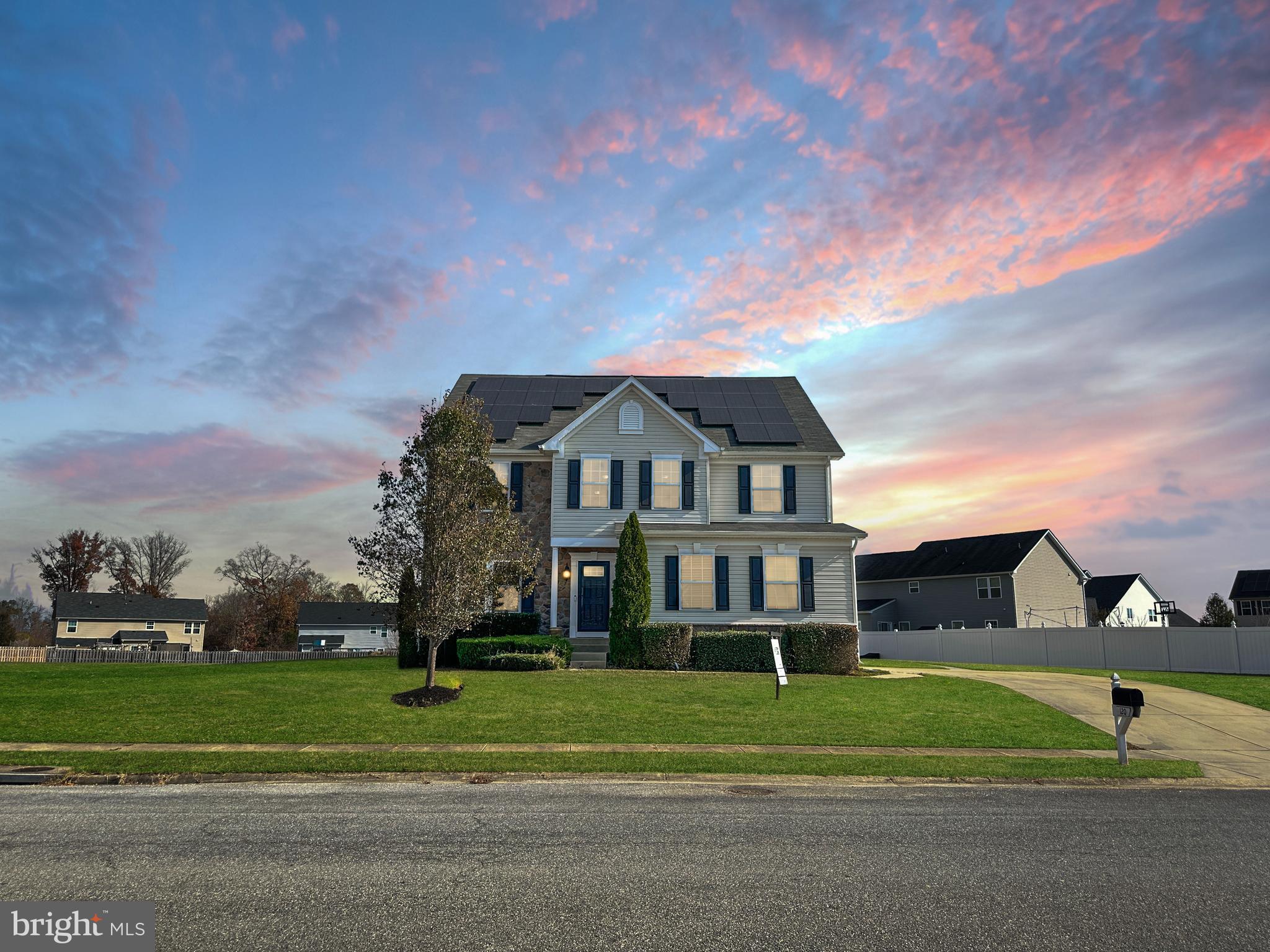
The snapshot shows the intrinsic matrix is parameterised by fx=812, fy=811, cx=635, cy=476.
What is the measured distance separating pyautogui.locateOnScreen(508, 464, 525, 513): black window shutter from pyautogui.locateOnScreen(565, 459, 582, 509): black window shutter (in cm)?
190

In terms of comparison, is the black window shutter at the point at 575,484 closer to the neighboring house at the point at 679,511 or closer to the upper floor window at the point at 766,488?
the neighboring house at the point at 679,511

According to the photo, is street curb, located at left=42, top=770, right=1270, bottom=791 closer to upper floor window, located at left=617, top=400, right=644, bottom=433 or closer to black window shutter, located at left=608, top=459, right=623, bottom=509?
black window shutter, located at left=608, top=459, right=623, bottom=509

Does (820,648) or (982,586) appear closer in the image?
(820,648)

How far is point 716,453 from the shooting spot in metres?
31.8

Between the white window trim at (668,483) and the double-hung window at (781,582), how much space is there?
Result: 3924mm

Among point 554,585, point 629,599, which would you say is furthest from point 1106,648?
point 554,585

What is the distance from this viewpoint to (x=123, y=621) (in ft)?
255

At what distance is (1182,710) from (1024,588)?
1426 inches

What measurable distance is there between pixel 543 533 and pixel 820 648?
1164 centimetres

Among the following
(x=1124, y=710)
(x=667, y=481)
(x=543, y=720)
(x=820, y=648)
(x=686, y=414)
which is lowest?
(x=543, y=720)

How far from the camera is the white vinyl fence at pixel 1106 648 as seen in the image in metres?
30.9

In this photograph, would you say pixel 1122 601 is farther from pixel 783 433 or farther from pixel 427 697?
pixel 427 697

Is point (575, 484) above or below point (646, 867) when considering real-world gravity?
above

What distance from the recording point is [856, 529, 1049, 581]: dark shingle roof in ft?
175
